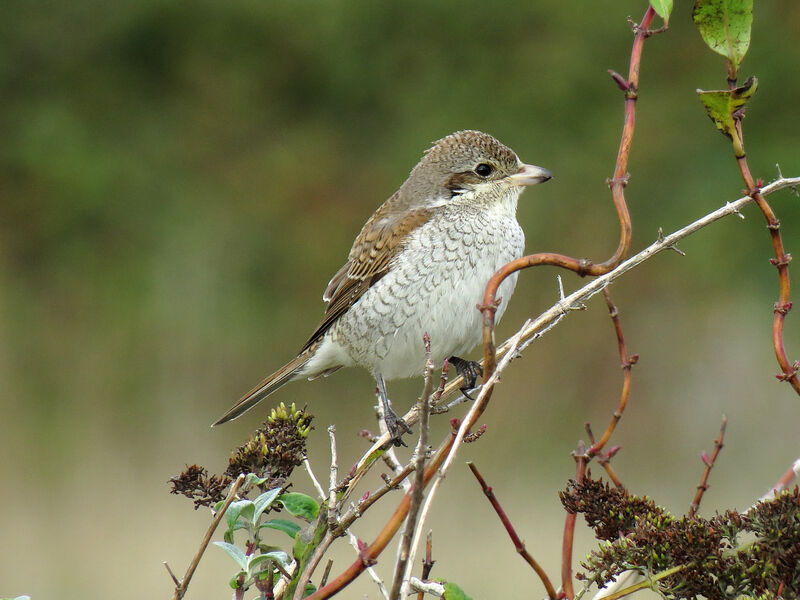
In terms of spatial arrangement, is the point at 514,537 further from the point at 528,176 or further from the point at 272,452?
the point at 528,176

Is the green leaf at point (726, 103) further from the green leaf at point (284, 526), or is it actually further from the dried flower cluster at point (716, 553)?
the green leaf at point (284, 526)

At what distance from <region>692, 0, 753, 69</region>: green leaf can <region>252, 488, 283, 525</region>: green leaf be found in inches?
30.2

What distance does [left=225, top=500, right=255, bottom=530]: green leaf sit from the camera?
1.28 metres

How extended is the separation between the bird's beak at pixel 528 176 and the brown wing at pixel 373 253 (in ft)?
0.88

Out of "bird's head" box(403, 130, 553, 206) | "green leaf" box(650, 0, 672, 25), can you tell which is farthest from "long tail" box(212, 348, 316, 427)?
"green leaf" box(650, 0, 672, 25)

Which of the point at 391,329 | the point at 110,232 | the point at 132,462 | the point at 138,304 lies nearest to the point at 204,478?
the point at 391,329

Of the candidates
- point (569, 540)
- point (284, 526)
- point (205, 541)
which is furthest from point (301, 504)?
point (569, 540)

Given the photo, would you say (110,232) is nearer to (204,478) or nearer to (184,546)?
(184,546)

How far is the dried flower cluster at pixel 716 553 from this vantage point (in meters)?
1.15

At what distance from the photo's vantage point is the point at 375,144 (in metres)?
9.81

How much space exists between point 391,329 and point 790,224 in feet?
22.7

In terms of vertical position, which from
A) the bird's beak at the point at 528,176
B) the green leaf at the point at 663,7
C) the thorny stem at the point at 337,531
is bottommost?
the thorny stem at the point at 337,531

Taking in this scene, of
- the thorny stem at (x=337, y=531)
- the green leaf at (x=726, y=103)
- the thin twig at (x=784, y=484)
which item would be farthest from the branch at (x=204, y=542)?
the green leaf at (x=726, y=103)

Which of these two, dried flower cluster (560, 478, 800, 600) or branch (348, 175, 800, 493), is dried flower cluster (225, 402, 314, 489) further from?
dried flower cluster (560, 478, 800, 600)
